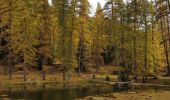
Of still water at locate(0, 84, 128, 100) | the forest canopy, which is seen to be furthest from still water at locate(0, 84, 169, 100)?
the forest canopy

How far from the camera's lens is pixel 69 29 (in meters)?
60.4

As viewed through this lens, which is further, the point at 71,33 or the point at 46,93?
the point at 71,33

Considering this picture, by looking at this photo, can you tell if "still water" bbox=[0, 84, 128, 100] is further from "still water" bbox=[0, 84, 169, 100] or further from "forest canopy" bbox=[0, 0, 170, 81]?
"forest canopy" bbox=[0, 0, 170, 81]

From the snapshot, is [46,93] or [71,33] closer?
[46,93]

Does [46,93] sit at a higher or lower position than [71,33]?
lower

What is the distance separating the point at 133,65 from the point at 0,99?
28.4 m

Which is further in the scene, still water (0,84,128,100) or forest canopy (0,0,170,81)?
Answer: forest canopy (0,0,170,81)

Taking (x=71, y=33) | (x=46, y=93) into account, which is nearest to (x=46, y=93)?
(x=46, y=93)

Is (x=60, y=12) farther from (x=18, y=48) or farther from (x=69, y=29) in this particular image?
(x=18, y=48)

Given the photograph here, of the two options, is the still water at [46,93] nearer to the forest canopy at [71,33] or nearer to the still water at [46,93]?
the still water at [46,93]

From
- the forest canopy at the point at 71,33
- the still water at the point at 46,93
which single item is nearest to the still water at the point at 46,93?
the still water at the point at 46,93

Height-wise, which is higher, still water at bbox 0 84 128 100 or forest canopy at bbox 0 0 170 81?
forest canopy at bbox 0 0 170 81

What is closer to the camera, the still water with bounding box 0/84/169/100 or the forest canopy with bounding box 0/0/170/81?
the still water with bounding box 0/84/169/100

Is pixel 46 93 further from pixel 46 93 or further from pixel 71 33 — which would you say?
pixel 71 33
